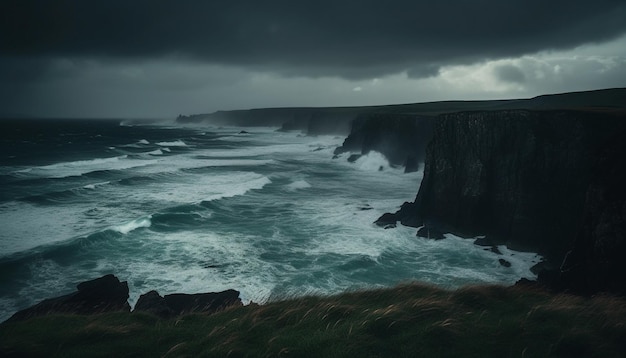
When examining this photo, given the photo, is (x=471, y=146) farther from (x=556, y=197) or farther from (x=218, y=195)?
(x=218, y=195)

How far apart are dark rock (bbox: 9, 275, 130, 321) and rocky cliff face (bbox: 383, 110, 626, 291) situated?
20.5m

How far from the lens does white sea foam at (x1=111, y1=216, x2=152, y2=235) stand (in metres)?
26.6

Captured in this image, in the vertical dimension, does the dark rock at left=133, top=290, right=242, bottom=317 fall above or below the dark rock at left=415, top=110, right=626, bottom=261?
below

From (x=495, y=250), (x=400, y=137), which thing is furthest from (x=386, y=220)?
(x=400, y=137)

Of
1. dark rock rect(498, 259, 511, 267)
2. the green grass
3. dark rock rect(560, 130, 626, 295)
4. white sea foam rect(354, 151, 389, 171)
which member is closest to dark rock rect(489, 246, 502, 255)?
dark rock rect(498, 259, 511, 267)

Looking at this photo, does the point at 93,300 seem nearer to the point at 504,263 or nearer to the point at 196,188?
the point at 504,263

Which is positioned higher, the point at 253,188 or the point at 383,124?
the point at 383,124

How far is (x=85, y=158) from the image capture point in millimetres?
65438

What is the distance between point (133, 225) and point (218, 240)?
7.15 meters

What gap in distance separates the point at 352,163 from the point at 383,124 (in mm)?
9326

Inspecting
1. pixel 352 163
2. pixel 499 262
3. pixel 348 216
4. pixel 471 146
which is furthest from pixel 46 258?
pixel 352 163

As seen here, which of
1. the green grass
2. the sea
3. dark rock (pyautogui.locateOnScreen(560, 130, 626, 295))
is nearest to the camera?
the green grass

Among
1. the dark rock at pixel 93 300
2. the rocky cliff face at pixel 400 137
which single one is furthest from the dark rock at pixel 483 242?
the rocky cliff face at pixel 400 137

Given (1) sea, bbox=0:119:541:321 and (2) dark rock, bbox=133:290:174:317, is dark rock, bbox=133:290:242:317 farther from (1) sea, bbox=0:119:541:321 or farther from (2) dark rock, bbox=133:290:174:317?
(1) sea, bbox=0:119:541:321
